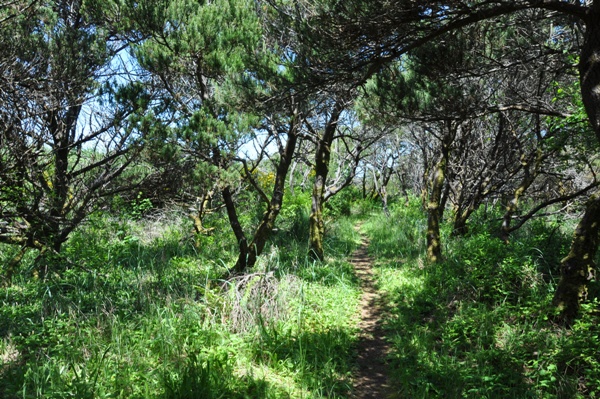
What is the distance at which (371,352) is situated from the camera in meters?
4.48

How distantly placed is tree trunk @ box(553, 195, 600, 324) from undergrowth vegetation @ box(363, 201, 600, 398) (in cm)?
16

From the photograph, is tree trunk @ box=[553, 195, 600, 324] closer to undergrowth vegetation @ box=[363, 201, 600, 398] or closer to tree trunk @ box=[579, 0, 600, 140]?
undergrowth vegetation @ box=[363, 201, 600, 398]

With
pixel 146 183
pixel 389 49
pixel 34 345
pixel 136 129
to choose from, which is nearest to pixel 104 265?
pixel 146 183

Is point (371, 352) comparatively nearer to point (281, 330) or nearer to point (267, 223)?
point (281, 330)

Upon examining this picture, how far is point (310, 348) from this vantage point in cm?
415

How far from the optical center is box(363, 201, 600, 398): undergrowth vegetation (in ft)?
10.8

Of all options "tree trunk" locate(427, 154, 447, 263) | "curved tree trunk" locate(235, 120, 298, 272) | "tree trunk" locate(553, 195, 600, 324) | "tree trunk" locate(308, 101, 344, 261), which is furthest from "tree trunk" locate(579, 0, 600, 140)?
"tree trunk" locate(308, 101, 344, 261)

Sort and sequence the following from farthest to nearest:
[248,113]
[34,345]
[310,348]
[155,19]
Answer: [248,113]
[155,19]
[310,348]
[34,345]

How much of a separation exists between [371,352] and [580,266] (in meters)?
2.38

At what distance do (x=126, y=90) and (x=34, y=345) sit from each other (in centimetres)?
374

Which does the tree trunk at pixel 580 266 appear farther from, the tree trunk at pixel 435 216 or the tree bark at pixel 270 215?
the tree bark at pixel 270 215

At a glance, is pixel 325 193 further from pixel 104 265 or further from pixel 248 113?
pixel 104 265

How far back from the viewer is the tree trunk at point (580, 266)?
384 centimetres

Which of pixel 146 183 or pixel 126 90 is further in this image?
pixel 146 183
